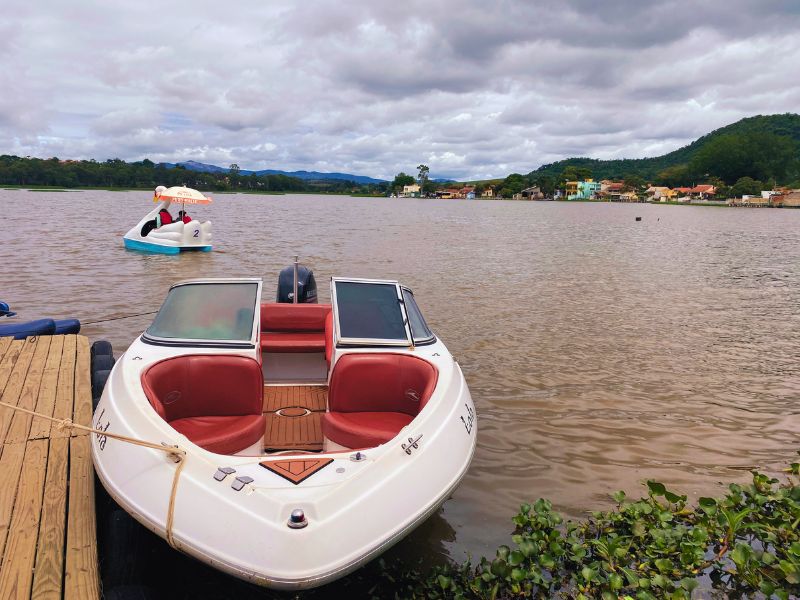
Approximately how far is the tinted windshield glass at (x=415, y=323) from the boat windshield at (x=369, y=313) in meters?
0.09

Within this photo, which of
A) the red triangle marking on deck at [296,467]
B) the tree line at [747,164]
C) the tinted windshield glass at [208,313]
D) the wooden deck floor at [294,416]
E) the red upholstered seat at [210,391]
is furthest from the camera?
the tree line at [747,164]

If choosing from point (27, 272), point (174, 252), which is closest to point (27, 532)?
point (27, 272)

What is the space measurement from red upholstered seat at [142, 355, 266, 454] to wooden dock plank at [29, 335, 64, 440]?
130 cm

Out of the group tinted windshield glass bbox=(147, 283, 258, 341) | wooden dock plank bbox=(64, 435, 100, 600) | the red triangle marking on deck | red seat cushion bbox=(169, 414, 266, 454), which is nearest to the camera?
wooden dock plank bbox=(64, 435, 100, 600)

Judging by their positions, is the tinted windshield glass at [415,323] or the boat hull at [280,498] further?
the tinted windshield glass at [415,323]

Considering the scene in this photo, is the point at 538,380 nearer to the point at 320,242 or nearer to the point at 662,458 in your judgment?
the point at 662,458

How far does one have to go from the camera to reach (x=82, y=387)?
6734 millimetres

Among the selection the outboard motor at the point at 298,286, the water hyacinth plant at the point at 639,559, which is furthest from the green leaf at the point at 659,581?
the outboard motor at the point at 298,286

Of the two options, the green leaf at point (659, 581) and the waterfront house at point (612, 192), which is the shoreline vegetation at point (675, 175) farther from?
the green leaf at point (659, 581)

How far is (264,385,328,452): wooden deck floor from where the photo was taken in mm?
5441

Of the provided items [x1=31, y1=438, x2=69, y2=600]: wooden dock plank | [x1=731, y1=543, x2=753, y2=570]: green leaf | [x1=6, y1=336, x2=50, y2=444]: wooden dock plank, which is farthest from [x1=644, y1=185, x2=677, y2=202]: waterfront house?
[x1=31, y1=438, x2=69, y2=600]: wooden dock plank

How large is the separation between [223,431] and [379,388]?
56.1 inches

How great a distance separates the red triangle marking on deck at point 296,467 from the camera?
11.9 feet

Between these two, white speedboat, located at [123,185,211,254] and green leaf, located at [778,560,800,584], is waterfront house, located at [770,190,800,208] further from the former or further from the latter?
green leaf, located at [778,560,800,584]
